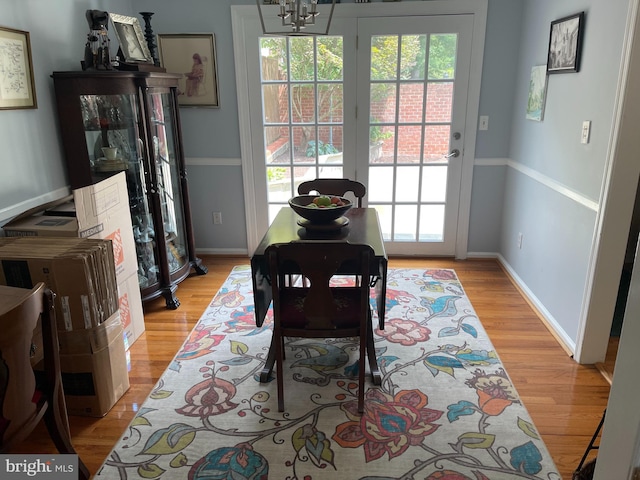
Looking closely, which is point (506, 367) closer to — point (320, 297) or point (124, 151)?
point (320, 297)

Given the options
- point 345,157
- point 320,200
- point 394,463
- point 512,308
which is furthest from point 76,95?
point 512,308

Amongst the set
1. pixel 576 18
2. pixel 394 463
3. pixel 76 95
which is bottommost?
pixel 394 463

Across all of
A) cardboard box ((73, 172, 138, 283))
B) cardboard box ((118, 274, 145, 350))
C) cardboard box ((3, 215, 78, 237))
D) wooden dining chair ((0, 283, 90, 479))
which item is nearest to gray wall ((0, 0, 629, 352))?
cardboard box ((3, 215, 78, 237))

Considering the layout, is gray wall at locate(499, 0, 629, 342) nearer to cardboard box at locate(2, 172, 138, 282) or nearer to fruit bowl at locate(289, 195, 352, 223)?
fruit bowl at locate(289, 195, 352, 223)

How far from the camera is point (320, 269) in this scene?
77.5 inches

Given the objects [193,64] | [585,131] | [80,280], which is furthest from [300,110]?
[80,280]

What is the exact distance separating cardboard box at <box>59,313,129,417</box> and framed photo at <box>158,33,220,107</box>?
2.18 meters

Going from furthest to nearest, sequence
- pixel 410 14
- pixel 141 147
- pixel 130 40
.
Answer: pixel 410 14
pixel 130 40
pixel 141 147

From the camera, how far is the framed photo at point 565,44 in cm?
255

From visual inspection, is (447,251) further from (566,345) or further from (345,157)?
(566,345)

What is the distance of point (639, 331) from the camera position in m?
0.99

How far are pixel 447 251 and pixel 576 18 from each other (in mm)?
2056

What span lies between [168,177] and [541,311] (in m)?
2.73

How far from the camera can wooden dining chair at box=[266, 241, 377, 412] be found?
191cm
